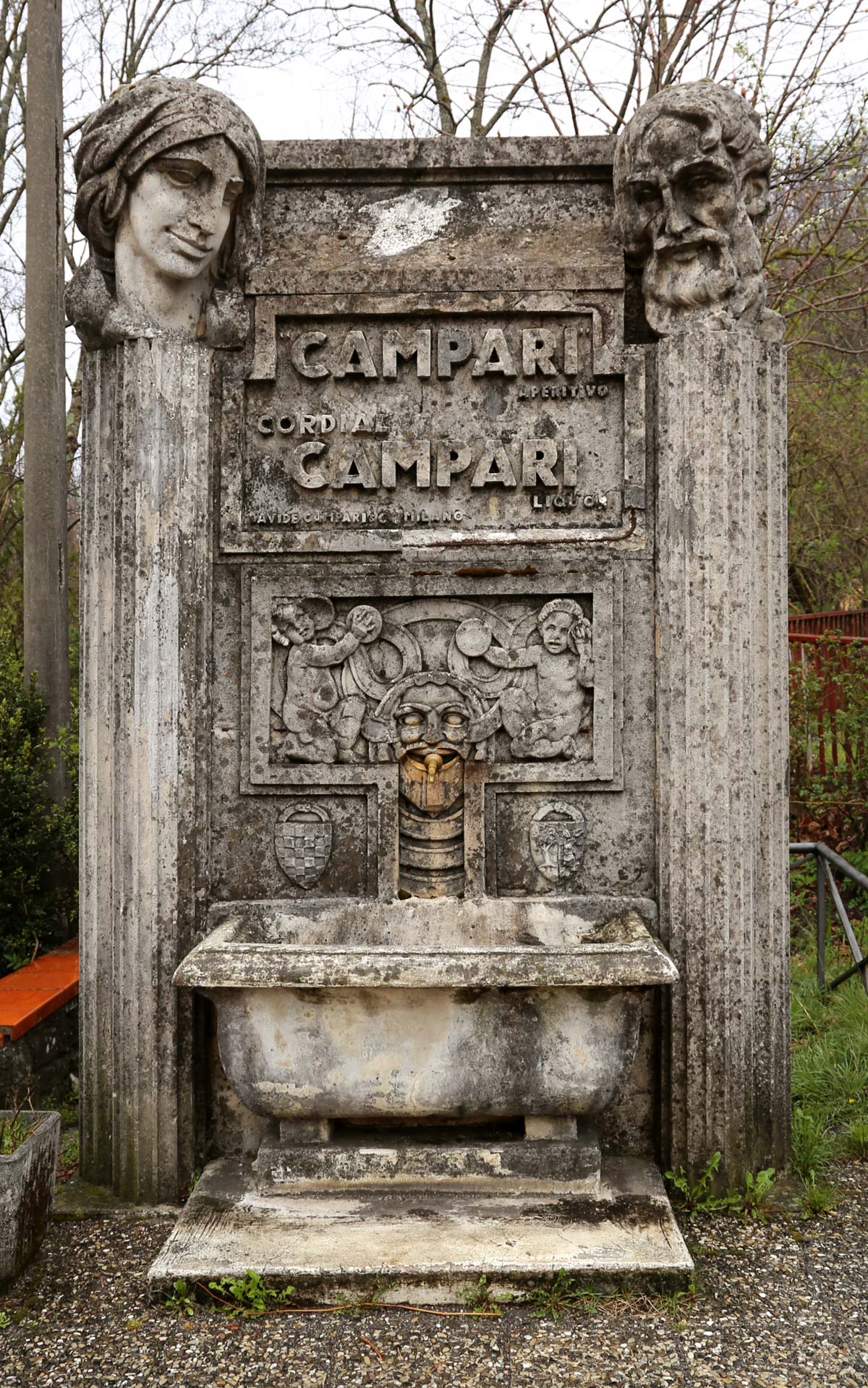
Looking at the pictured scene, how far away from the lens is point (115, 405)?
10.7 ft

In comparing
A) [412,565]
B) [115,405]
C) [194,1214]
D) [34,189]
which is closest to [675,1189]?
[194,1214]

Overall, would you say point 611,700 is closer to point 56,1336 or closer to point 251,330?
point 251,330

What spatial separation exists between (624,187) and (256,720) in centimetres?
208

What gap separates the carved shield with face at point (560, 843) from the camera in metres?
3.34

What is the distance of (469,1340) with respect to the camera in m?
2.46

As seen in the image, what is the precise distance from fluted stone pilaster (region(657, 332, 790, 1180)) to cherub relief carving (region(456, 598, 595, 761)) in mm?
269

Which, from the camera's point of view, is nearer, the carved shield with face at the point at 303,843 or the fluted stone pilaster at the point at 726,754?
the fluted stone pilaster at the point at 726,754

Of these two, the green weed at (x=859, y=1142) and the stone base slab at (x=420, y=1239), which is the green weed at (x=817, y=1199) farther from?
the stone base slab at (x=420, y=1239)

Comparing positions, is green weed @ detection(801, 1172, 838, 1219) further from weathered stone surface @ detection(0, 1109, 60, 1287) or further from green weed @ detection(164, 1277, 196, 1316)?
weathered stone surface @ detection(0, 1109, 60, 1287)

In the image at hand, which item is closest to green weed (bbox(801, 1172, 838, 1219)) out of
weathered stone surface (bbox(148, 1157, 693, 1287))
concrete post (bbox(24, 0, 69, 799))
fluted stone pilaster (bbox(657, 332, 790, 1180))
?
fluted stone pilaster (bbox(657, 332, 790, 1180))

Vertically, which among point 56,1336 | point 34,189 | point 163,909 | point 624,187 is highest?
point 34,189

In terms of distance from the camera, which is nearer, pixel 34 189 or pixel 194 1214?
pixel 194 1214

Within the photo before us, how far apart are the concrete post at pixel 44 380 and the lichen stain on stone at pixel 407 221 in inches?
99.9

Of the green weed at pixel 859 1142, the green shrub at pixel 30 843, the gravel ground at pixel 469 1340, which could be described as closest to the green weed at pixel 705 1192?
the gravel ground at pixel 469 1340
